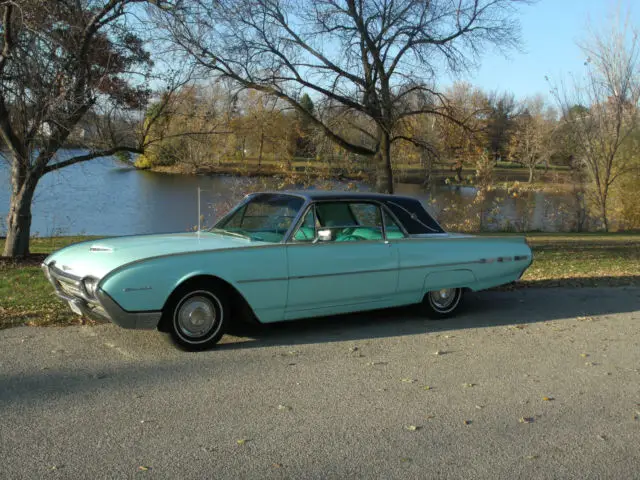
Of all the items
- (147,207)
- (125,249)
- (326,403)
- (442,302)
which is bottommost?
(326,403)

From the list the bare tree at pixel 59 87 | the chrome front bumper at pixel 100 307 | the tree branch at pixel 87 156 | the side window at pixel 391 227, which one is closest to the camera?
the chrome front bumper at pixel 100 307

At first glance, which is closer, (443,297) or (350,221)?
(350,221)

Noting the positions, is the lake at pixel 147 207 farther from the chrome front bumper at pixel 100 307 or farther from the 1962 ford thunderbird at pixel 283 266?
the chrome front bumper at pixel 100 307

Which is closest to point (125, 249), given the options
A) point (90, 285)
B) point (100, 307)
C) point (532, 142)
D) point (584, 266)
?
point (90, 285)

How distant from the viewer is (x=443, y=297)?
726 cm

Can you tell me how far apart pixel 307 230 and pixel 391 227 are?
111cm

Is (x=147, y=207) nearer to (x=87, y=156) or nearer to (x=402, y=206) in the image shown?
(x=87, y=156)

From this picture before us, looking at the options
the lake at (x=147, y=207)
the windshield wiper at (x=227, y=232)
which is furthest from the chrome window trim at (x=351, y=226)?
the lake at (x=147, y=207)

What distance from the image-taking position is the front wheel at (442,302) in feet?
23.4

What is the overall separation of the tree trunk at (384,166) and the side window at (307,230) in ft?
39.9

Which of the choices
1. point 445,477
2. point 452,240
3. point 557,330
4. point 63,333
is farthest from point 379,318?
point 445,477

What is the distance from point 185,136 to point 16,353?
747cm

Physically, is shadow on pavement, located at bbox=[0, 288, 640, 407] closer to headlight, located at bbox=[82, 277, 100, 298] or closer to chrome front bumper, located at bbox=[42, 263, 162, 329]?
chrome front bumper, located at bbox=[42, 263, 162, 329]

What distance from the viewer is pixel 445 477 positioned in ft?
11.3
